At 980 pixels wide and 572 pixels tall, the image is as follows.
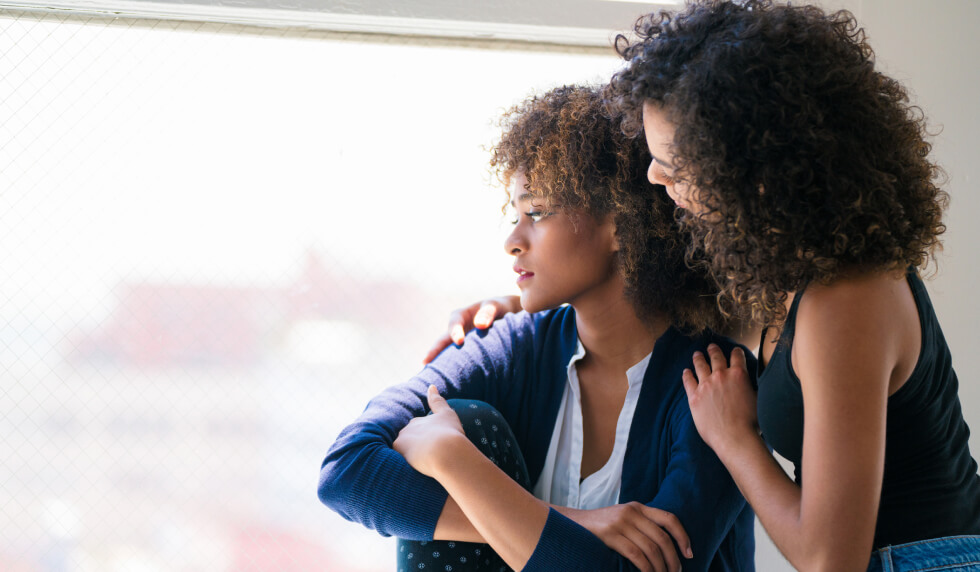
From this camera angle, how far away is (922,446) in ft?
3.09

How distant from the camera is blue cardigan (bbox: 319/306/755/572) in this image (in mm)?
1079

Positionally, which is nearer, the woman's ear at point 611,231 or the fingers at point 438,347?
the woman's ear at point 611,231

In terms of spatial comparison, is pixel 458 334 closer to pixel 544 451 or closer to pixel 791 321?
pixel 544 451

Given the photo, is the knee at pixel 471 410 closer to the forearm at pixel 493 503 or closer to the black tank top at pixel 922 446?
the forearm at pixel 493 503

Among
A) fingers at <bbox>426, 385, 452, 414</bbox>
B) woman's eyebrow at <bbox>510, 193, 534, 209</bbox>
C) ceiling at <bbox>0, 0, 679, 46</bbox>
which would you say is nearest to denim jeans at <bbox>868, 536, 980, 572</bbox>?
fingers at <bbox>426, 385, 452, 414</bbox>

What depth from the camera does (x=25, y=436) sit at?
1446 millimetres

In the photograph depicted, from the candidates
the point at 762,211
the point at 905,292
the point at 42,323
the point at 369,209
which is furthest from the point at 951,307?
the point at 42,323

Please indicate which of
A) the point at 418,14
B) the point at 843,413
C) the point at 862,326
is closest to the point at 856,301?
the point at 862,326

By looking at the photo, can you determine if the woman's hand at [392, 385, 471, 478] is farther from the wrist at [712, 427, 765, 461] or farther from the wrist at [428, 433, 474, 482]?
the wrist at [712, 427, 765, 461]

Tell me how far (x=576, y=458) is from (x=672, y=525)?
0.29m

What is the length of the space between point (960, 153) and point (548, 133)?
40.0 inches

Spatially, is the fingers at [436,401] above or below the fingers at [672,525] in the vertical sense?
above

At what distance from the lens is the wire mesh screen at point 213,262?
144cm

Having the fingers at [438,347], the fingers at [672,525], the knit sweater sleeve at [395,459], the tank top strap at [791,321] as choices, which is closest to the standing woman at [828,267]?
the tank top strap at [791,321]
